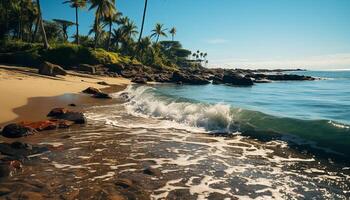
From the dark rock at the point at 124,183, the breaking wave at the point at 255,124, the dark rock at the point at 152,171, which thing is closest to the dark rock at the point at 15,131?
the dark rock at the point at 152,171

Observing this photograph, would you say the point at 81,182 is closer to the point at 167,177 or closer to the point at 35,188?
the point at 35,188

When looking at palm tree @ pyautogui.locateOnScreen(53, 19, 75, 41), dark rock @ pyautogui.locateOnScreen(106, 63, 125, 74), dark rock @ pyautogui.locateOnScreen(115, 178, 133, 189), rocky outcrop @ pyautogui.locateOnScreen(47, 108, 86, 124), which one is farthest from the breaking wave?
palm tree @ pyautogui.locateOnScreen(53, 19, 75, 41)

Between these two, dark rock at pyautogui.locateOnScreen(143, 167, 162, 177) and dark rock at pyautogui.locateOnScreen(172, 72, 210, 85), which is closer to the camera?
dark rock at pyautogui.locateOnScreen(143, 167, 162, 177)

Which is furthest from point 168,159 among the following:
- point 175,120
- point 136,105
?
point 136,105

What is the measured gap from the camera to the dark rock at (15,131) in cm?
892

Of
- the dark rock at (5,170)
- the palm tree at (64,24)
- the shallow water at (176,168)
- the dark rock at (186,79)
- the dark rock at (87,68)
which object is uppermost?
the palm tree at (64,24)

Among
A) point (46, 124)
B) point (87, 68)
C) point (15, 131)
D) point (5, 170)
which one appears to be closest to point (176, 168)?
point (5, 170)

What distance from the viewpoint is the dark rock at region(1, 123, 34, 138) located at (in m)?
8.92

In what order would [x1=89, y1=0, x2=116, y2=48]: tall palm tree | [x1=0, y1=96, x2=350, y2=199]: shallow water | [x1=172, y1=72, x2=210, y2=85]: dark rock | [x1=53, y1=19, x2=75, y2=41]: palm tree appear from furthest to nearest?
1. [x1=53, y1=19, x2=75, y2=41]: palm tree
2. [x1=89, y1=0, x2=116, y2=48]: tall palm tree
3. [x1=172, y1=72, x2=210, y2=85]: dark rock
4. [x1=0, y1=96, x2=350, y2=199]: shallow water

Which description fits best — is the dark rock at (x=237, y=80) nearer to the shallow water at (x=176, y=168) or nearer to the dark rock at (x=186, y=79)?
the dark rock at (x=186, y=79)

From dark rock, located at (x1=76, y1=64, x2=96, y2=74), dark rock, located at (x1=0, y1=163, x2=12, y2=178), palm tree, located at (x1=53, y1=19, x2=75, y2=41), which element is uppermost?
palm tree, located at (x1=53, y1=19, x2=75, y2=41)

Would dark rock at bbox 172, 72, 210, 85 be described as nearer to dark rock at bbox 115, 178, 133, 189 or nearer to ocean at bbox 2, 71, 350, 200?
ocean at bbox 2, 71, 350, 200

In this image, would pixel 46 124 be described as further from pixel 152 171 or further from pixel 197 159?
pixel 197 159

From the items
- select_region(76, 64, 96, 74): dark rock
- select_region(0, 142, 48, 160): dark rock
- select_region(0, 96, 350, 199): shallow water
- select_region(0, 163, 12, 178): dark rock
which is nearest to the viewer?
select_region(0, 96, 350, 199): shallow water
